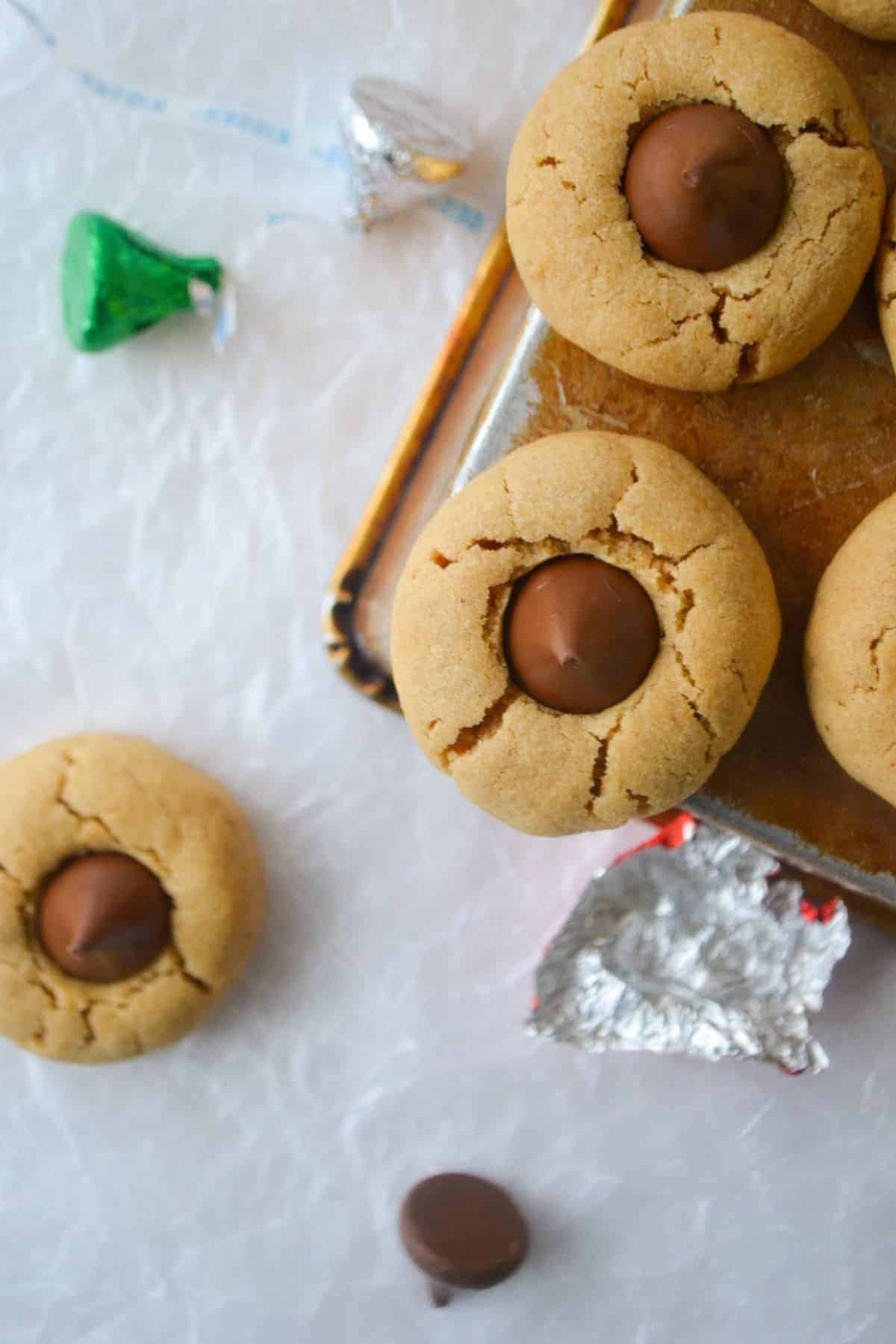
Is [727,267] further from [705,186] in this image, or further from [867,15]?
[867,15]

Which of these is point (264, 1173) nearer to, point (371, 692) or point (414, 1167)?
point (414, 1167)

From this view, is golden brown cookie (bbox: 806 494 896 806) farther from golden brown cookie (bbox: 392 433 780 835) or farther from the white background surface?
the white background surface

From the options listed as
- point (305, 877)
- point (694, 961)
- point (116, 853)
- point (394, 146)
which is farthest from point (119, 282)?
point (694, 961)

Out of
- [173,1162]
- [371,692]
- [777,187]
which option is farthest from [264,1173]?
[777,187]

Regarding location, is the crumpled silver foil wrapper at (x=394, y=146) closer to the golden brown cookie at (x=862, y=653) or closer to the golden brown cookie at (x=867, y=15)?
the golden brown cookie at (x=867, y=15)

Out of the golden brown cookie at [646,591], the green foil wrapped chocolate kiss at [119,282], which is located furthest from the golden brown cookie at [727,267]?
the green foil wrapped chocolate kiss at [119,282]

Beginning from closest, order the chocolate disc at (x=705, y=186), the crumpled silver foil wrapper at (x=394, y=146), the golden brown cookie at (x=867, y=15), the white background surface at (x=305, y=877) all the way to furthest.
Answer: the chocolate disc at (x=705, y=186), the golden brown cookie at (x=867, y=15), the crumpled silver foil wrapper at (x=394, y=146), the white background surface at (x=305, y=877)

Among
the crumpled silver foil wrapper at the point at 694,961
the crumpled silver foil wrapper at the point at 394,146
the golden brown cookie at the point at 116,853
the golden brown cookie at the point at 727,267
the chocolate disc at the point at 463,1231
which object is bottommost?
the chocolate disc at the point at 463,1231
